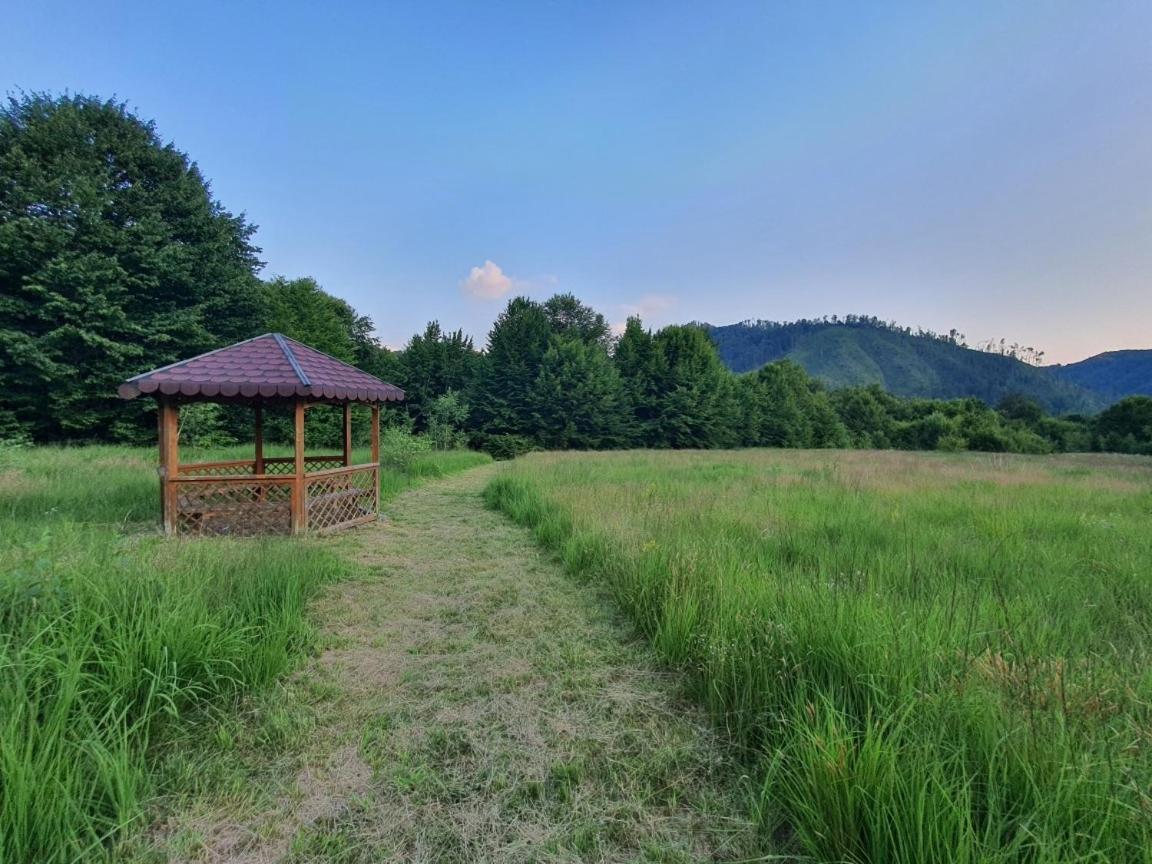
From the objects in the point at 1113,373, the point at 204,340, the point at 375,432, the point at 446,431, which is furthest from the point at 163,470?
the point at 1113,373

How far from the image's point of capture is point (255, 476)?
23.3ft

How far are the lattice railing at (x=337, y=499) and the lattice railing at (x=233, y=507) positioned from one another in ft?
1.27

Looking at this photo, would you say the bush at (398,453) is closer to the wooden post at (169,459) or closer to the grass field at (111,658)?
the wooden post at (169,459)

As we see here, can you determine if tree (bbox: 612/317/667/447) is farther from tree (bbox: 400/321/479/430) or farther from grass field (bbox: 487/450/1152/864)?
grass field (bbox: 487/450/1152/864)

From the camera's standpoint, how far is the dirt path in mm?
1765

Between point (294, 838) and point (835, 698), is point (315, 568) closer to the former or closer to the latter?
point (294, 838)

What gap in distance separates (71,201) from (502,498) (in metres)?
21.2

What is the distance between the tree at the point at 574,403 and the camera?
30859 millimetres

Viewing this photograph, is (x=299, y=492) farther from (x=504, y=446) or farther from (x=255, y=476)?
(x=504, y=446)

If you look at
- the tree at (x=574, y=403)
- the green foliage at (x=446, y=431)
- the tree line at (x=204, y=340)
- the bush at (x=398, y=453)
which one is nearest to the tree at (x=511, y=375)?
the tree line at (x=204, y=340)

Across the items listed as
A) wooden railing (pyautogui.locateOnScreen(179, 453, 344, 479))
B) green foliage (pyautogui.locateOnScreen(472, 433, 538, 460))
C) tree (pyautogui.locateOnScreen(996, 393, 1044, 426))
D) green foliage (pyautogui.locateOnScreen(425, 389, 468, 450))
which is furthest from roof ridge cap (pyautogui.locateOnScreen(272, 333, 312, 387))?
tree (pyautogui.locateOnScreen(996, 393, 1044, 426))

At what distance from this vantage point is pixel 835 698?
2117mm

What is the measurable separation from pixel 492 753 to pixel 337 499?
6493 millimetres

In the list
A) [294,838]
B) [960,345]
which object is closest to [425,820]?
[294,838]
